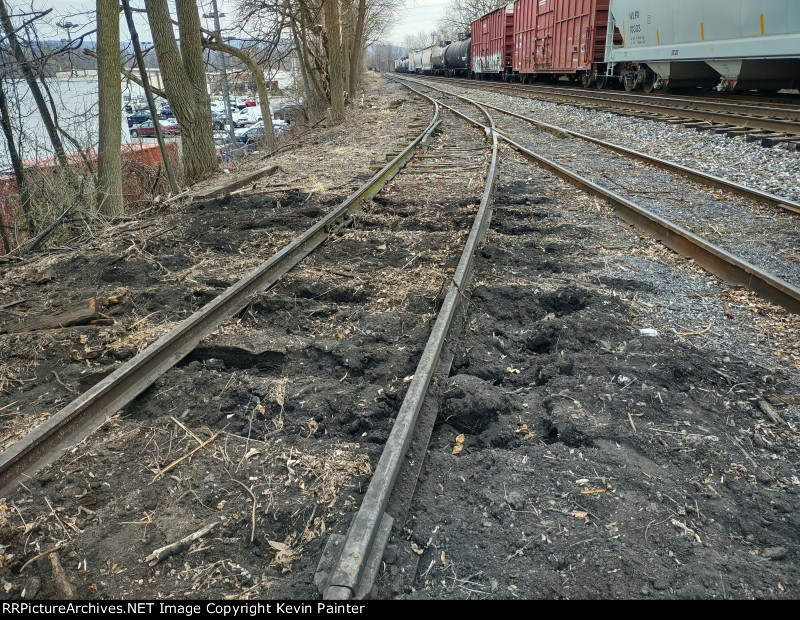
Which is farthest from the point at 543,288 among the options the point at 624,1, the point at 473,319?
the point at 624,1

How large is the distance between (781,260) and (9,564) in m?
5.50

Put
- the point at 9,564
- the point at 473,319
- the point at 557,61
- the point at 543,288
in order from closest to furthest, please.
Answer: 1. the point at 9,564
2. the point at 473,319
3. the point at 543,288
4. the point at 557,61

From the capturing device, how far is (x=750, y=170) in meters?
8.09

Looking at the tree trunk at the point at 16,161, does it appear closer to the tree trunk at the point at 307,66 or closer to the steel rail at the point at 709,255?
the steel rail at the point at 709,255

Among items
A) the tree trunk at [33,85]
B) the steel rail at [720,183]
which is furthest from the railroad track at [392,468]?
the tree trunk at [33,85]

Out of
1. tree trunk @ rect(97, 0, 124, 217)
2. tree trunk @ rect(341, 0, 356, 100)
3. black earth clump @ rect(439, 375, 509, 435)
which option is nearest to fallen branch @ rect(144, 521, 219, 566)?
black earth clump @ rect(439, 375, 509, 435)

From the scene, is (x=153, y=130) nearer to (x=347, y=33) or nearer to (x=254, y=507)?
(x=347, y=33)

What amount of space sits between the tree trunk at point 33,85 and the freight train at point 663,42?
45.3 feet

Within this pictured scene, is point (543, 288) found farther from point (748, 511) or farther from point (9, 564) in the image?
point (9, 564)

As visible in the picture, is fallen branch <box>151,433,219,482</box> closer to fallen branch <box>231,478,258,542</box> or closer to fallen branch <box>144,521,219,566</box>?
fallen branch <box>231,478,258,542</box>

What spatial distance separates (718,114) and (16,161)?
1422cm

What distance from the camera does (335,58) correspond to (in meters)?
18.6

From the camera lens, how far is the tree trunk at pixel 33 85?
10.2 meters

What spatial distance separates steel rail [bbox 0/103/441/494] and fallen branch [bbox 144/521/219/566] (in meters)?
0.79
